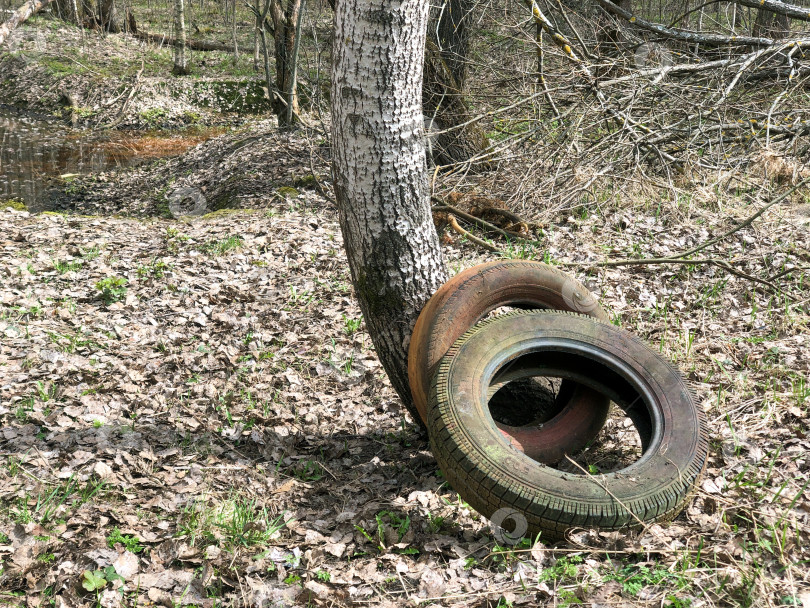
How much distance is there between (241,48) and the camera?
72.5 ft

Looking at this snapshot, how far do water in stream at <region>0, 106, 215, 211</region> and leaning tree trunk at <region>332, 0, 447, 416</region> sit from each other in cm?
843

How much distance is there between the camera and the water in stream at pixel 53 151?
1115 cm

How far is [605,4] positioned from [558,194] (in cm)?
323

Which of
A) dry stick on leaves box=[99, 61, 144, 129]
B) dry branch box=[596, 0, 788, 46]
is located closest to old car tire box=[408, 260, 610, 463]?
dry branch box=[596, 0, 788, 46]

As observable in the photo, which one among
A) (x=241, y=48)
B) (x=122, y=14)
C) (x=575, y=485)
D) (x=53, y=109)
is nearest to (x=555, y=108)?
(x=575, y=485)

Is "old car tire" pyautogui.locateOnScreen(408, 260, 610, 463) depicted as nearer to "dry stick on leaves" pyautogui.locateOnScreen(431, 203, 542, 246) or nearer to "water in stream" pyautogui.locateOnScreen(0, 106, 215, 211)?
"dry stick on leaves" pyautogui.locateOnScreen(431, 203, 542, 246)

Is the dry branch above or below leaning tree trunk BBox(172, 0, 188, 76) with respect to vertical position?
above

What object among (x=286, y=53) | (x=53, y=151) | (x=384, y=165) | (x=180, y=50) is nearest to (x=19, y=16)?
(x=384, y=165)

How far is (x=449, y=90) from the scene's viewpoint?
25.6 feet

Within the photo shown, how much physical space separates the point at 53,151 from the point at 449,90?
988 centimetres

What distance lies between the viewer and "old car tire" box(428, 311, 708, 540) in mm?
2891

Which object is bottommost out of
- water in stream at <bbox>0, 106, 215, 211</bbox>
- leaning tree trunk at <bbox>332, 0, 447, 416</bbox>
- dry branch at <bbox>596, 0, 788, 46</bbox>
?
water in stream at <bbox>0, 106, 215, 211</bbox>

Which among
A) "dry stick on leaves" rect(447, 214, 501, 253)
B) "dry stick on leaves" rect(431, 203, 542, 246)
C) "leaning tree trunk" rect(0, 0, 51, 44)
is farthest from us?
"dry stick on leaves" rect(431, 203, 542, 246)

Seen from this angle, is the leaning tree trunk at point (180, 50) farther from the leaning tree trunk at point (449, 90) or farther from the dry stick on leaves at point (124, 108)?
the leaning tree trunk at point (449, 90)
